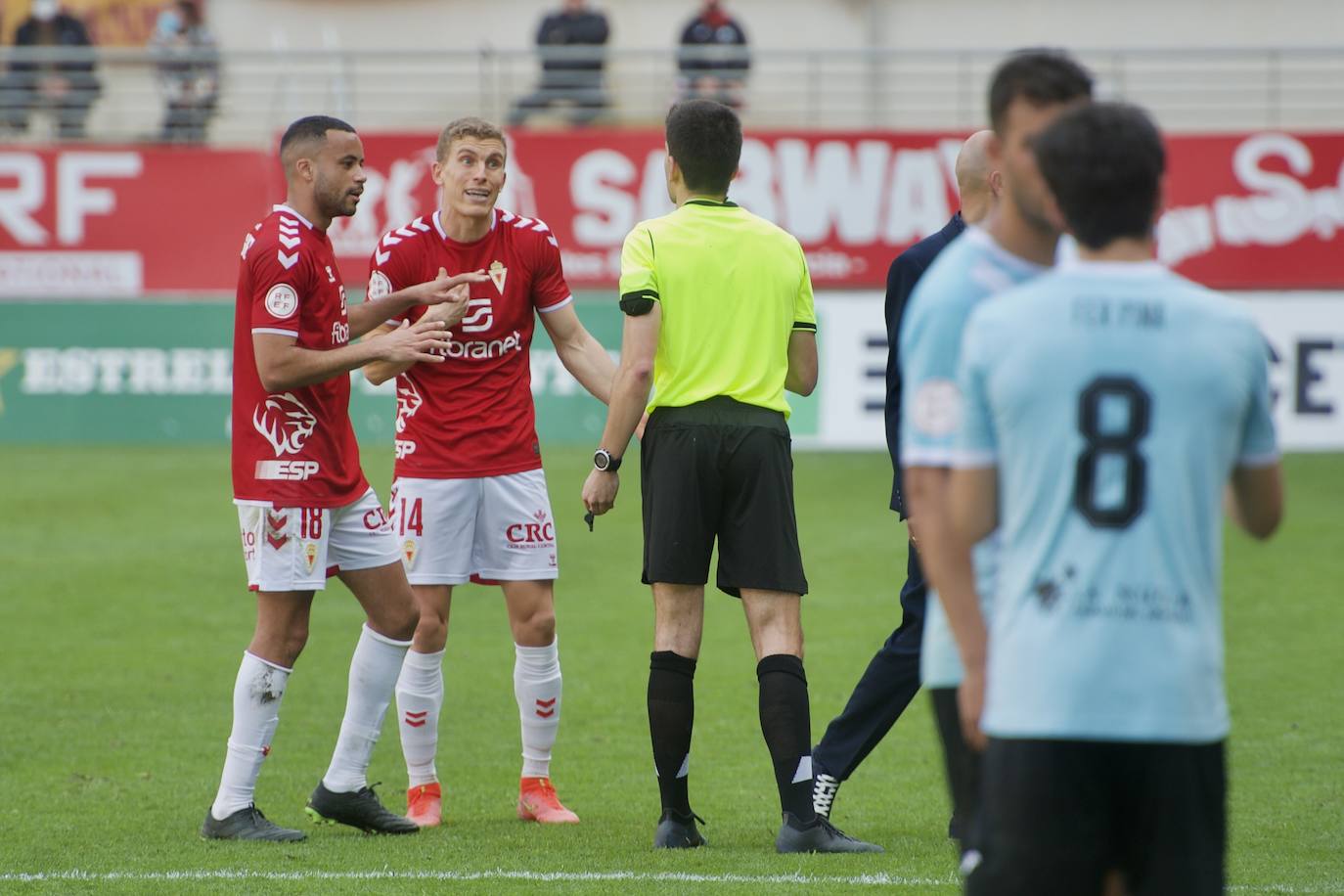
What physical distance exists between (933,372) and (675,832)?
2777 millimetres

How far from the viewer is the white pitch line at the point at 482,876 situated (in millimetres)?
5000

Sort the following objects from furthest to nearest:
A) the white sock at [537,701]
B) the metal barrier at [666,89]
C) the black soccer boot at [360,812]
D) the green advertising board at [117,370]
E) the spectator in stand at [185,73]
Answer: the metal barrier at [666,89] → the spectator in stand at [185,73] → the green advertising board at [117,370] → the white sock at [537,701] → the black soccer boot at [360,812]

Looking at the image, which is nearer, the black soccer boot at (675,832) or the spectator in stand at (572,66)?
the black soccer boot at (675,832)

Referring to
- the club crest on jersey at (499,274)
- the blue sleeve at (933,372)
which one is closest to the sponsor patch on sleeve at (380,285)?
the club crest on jersey at (499,274)

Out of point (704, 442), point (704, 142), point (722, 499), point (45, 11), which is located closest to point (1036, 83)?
point (704, 142)

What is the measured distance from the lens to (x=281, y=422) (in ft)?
18.6

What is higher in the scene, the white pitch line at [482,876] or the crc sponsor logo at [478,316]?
the crc sponsor logo at [478,316]

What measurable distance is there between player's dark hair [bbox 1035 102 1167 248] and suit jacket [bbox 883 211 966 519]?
2288mm

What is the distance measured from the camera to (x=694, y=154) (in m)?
5.44

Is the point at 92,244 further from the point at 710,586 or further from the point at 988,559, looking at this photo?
the point at 988,559

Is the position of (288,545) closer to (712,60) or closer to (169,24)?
(712,60)

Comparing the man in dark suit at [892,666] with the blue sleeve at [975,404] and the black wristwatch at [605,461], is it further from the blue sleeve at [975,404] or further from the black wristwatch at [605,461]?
the blue sleeve at [975,404]

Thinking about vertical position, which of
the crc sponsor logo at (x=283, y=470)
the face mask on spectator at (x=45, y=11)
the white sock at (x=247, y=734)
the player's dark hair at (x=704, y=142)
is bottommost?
the white sock at (x=247, y=734)

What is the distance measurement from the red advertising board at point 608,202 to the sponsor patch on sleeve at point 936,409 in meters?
16.6
